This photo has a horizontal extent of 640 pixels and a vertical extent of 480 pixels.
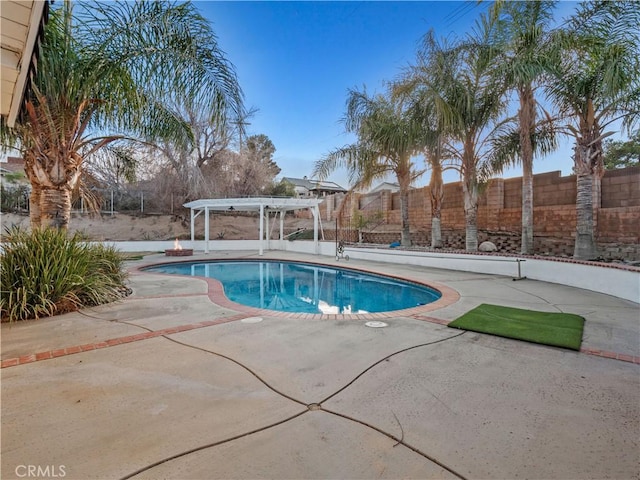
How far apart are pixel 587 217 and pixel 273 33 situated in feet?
40.0

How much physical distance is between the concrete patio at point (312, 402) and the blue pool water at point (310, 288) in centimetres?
328

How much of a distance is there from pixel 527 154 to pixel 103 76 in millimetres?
11079

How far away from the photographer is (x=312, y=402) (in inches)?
106

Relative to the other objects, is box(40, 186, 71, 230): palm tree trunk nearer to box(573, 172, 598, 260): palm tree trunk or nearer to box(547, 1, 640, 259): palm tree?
box(547, 1, 640, 259): palm tree

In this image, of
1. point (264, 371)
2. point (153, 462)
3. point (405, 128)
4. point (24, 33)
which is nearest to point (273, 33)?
point (405, 128)

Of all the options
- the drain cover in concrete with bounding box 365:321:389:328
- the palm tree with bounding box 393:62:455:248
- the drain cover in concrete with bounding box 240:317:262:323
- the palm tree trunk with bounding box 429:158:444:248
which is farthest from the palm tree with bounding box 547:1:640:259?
the drain cover in concrete with bounding box 240:317:262:323

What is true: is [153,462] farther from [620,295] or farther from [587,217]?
[587,217]

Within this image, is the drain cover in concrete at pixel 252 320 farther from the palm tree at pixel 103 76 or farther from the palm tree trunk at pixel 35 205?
the palm tree trunk at pixel 35 205

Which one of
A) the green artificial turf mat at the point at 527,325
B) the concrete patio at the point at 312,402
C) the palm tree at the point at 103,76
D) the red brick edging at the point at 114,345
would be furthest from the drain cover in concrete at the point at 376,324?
the palm tree at the point at 103,76

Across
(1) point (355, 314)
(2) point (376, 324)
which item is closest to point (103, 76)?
(1) point (355, 314)

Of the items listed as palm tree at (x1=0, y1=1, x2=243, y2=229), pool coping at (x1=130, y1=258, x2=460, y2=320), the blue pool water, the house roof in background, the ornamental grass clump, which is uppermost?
palm tree at (x1=0, y1=1, x2=243, y2=229)

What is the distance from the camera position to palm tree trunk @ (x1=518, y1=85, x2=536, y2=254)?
964 cm

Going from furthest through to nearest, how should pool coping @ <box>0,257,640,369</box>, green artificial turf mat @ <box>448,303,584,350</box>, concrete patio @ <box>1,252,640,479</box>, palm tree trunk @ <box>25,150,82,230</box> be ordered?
palm tree trunk @ <box>25,150,82,230</box> → green artificial turf mat @ <box>448,303,584,350</box> → pool coping @ <box>0,257,640,369</box> → concrete patio @ <box>1,252,640,479</box>

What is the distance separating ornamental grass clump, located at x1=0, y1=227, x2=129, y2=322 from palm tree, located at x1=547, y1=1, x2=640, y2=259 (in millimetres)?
11800
